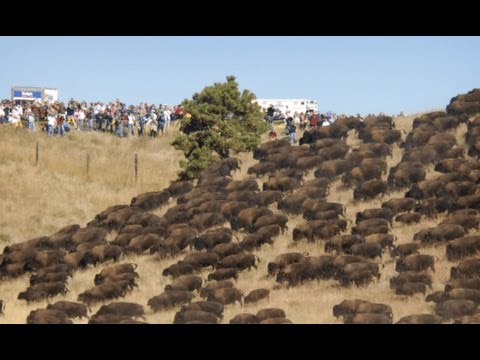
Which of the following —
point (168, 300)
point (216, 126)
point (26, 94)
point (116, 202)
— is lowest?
point (168, 300)

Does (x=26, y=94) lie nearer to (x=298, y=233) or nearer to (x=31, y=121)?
(x=31, y=121)

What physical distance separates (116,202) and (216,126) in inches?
313

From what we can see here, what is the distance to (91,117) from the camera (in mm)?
58312

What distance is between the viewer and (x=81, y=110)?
189 ft

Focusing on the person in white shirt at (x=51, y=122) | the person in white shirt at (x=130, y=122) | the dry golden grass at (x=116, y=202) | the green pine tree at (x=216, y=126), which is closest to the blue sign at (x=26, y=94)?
the dry golden grass at (x=116, y=202)

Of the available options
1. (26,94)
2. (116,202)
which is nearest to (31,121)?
(116,202)

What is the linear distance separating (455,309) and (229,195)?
1537 centimetres

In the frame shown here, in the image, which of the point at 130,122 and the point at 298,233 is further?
the point at 130,122

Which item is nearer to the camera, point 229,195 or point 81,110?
point 229,195

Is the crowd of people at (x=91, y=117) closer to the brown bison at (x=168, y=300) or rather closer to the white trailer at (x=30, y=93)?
the white trailer at (x=30, y=93)

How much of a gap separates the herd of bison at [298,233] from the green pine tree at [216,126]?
9.12 m

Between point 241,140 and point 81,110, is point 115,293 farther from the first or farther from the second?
point 81,110

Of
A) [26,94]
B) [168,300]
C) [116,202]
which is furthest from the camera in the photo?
[26,94]
